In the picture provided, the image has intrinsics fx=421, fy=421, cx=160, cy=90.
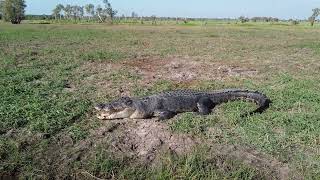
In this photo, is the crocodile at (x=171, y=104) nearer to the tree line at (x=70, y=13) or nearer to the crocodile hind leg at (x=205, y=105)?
the crocodile hind leg at (x=205, y=105)

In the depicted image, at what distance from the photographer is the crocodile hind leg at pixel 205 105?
6125 millimetres

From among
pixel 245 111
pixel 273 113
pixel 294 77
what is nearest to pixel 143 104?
pixel 245 111

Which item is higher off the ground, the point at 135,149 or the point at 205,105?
the point at 205,105

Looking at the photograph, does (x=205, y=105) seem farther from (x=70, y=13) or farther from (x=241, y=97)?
(x=70, y=13)

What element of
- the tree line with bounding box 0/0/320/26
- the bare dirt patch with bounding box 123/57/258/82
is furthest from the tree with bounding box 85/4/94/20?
the bare dirt patch with bounding box 123/57/258/82

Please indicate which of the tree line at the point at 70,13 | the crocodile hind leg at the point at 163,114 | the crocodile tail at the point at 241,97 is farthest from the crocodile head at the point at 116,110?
the tree line at the point at 70,13

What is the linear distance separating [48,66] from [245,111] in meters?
5.87

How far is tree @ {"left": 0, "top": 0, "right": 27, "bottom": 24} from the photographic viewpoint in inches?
2408

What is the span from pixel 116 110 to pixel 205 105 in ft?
4.46

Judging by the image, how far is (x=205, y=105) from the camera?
629cm

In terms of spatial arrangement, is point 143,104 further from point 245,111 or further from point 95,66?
point 95,66

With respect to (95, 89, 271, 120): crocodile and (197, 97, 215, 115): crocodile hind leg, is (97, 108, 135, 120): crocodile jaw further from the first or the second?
(197, 97, 215, 115): crocodile hind leg

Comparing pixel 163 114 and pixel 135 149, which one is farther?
pixel 163 114

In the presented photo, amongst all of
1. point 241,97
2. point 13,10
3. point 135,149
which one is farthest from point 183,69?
point 13,10
